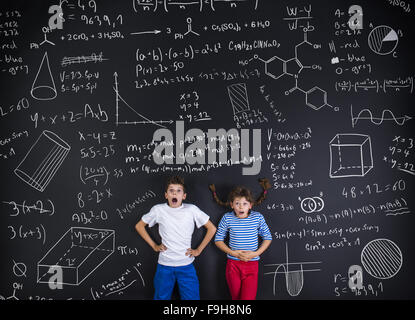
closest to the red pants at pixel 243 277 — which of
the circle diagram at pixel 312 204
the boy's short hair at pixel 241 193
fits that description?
the boy's short hair at pixel 241 193

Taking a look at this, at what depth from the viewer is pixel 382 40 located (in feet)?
9.84

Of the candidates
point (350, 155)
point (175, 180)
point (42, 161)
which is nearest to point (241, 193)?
point (175, 180)

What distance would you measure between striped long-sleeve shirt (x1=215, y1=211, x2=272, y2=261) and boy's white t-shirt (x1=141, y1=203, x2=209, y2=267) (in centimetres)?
17

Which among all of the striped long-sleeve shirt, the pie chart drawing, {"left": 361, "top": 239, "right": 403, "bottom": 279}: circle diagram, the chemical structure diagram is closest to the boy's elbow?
the striped long-sleeve shirt

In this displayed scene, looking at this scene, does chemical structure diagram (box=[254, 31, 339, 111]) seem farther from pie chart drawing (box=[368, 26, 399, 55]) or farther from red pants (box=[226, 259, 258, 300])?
red pants (box=[226, 259, 258, 300])

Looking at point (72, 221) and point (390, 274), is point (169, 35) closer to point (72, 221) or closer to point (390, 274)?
point (72, 221)

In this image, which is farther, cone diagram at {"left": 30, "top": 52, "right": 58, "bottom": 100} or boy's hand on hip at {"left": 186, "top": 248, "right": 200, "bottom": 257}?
Answer: cone diagram at {"left": 30, "top": 52, "right": 58, "bottom": 100}

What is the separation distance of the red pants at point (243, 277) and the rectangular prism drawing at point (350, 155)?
103 centimetres

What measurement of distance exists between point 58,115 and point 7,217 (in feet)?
3.17

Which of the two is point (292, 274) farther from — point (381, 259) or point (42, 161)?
point (42, 161)

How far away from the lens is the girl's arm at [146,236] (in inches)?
113

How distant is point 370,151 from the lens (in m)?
3.01

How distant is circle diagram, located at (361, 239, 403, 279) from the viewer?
3002mm

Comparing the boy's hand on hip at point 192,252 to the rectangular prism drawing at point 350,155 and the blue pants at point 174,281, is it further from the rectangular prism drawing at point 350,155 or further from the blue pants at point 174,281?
the rectangular prism drawing at point 350,155
